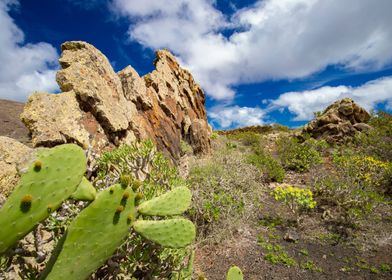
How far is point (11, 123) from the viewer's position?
2531 centimetres

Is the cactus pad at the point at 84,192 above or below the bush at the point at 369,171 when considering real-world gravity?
below

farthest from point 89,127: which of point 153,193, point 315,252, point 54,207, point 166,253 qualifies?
point 315,252

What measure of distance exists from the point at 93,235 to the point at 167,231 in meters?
0.87

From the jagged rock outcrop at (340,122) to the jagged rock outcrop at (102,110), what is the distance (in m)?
8.86

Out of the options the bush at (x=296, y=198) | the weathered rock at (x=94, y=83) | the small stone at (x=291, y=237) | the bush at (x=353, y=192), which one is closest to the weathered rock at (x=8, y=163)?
the weathered rock at (x=94, y=83)

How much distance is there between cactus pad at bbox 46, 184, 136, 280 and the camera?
2.50m

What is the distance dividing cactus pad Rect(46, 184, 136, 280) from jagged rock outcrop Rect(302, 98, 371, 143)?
687 inches

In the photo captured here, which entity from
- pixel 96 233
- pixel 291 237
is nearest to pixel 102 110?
pixel 96 233

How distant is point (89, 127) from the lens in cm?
713

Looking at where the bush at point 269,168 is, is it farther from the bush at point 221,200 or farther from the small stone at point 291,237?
the small stone at point 291,237

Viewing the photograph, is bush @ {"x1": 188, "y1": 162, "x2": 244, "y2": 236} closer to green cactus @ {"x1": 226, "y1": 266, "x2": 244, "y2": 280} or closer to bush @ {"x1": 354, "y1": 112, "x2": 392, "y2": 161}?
green cactus @ {"x1": 226, "y1": 266, "x2": 244, "y2": 280}

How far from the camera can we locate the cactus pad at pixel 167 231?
306 centimetres

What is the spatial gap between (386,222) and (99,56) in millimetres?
9638

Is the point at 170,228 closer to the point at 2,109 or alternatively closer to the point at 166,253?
the point at 166,253
